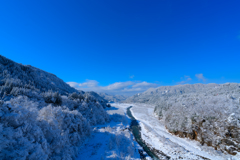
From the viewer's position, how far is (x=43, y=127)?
11094 mm

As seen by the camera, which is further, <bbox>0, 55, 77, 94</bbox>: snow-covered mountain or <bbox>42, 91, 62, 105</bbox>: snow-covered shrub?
<bbox>0, 55, 77, 94</bbox>: snow-covered mountain

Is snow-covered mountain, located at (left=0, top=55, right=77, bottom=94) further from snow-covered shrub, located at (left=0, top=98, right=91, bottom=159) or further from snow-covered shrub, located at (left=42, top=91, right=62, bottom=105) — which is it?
snow-covered shrub, located at (left=0, top=98, right=91, bottom=159)

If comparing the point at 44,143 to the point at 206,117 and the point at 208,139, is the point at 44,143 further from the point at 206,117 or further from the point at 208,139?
the point at 206,117

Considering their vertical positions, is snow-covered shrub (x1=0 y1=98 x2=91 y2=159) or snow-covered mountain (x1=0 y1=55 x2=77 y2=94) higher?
snow-covered mountain (x1=0 y1=55 x2=77 y2=94)

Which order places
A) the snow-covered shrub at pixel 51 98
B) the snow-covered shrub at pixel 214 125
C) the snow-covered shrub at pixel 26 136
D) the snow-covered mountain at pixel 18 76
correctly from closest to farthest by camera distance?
the snow-covered shrub at pixel 26 136
the snow-covered shrub at pixel 214 125
the snow-covered shrub at pixel 51 98
the snow-covered mountain at pixel 18 76

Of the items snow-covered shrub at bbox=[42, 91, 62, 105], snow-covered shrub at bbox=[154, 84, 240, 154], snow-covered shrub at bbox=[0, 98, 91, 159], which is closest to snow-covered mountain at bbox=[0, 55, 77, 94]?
snow-covered shrub at bbox=[42, 91, 62, 105]

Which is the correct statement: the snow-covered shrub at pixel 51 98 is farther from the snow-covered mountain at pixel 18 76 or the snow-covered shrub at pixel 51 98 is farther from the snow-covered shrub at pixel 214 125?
the snow-covered shrub at pixel 214 125

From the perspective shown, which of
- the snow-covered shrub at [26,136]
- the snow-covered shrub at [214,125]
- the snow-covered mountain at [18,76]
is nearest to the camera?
the snow-covered shrub at [26,136]

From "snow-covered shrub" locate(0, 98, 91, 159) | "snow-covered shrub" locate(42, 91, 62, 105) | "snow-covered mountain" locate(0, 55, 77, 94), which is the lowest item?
"snow-covered shrub" locate(0, 98, 91, 159)

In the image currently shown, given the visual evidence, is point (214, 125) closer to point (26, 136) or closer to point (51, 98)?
point (26, 136)

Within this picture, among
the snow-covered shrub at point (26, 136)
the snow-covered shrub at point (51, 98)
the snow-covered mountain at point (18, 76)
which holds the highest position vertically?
the snow-covered mountain at point (18, 76)

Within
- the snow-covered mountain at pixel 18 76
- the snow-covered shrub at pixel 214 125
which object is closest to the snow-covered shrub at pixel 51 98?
the snow-covered mountain at pixel 18 76

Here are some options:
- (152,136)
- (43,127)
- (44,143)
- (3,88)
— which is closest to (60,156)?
(44,143)

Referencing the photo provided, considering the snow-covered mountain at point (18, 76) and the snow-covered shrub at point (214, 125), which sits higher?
the snow-covered mountain at point (18, 76)
